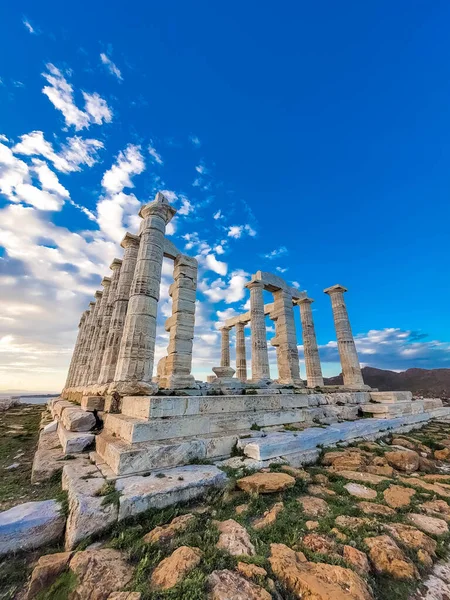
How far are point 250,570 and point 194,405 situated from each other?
4097 mm

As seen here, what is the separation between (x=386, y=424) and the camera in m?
8.59

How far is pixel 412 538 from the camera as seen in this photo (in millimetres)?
2689

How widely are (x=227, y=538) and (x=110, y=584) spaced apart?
3.66 ft

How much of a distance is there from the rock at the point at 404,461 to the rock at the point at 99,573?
5.20m

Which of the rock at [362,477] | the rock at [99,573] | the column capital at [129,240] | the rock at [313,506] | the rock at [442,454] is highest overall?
the column capital at [129,240]

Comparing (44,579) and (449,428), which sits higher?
(449,428)

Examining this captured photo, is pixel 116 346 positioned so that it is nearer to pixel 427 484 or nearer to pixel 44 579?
pixel 44 579

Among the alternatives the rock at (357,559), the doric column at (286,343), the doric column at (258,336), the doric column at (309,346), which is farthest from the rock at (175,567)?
the doric column at (309,346)

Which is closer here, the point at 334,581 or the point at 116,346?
the point at 334,581

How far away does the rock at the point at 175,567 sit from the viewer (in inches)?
82.4

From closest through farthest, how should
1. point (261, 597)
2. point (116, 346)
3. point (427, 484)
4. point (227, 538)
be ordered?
point (261, 597) → point (227, 538) → point (427, 484) → point (116, 346)

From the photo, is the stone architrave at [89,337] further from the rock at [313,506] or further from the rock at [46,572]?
the rock at [313,506]

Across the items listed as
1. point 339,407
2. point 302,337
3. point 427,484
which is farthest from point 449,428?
point 302,337

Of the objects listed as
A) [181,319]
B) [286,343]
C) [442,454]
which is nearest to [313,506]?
[442,454]
